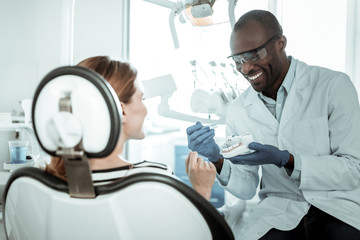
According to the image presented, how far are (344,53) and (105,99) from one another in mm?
1744

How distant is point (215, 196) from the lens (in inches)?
128

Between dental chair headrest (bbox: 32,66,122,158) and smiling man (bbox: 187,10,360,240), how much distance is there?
0.85 metres

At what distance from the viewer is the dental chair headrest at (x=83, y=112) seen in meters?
0.61

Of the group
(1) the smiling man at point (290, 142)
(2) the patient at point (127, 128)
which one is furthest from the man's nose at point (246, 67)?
(2) the patient at point (127, 128)

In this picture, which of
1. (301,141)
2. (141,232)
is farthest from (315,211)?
(141,232)

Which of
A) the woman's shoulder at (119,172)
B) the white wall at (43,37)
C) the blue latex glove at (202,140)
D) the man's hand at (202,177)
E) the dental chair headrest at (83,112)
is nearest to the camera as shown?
the dental chair headrest at (83,112)

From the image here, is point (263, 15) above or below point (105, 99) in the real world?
above

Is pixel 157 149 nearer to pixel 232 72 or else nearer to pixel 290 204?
pixel 232 72

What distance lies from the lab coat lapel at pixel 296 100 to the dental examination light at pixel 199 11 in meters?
0.46

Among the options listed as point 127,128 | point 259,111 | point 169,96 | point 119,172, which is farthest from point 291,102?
point 119,172

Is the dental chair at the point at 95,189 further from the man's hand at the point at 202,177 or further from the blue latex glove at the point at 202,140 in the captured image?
the blue latex glove at the point at 202,140

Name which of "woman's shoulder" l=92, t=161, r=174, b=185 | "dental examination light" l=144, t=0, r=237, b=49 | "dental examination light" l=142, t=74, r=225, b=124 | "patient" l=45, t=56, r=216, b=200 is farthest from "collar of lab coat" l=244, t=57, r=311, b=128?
"woman's shoulder" l=92, t=161, r=174, b=185

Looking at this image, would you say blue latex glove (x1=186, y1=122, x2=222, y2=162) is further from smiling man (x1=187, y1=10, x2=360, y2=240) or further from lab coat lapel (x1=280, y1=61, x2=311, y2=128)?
lab coat lapel (x1=280, y1=61, x2=311, y2=128)

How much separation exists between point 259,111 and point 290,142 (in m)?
0.21
